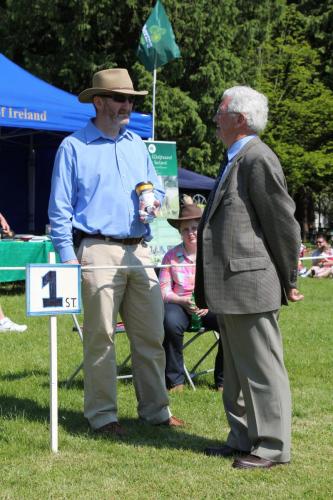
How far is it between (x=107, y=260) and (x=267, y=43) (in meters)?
25.8

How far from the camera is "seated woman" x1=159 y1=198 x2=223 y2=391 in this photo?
5559 mm

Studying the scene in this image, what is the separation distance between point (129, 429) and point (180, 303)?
4.43 ft

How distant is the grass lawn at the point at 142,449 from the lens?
11.4 ft

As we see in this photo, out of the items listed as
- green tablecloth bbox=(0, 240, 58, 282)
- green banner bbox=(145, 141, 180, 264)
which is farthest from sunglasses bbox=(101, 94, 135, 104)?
green tablecloth bbox=(0, 240, 58, 282)

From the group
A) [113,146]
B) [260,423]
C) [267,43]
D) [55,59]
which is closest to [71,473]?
[260,423]

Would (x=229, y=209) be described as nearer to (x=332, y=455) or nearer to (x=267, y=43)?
(x=332, y=455)

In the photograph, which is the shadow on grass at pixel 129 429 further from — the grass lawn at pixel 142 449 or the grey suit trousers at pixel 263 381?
the grey suit trousers at pixel 263 381

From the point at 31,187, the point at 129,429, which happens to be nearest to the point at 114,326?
the point at 129,429

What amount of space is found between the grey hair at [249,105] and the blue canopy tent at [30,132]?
700 cm

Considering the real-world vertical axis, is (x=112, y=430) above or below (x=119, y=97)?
below

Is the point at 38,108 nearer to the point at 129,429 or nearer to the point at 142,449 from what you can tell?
the point at 129,429

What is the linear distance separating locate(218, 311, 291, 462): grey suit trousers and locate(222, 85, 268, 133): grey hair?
0.94 m

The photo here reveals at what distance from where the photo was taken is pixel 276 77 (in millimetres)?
30734

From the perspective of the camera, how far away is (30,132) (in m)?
12.8
